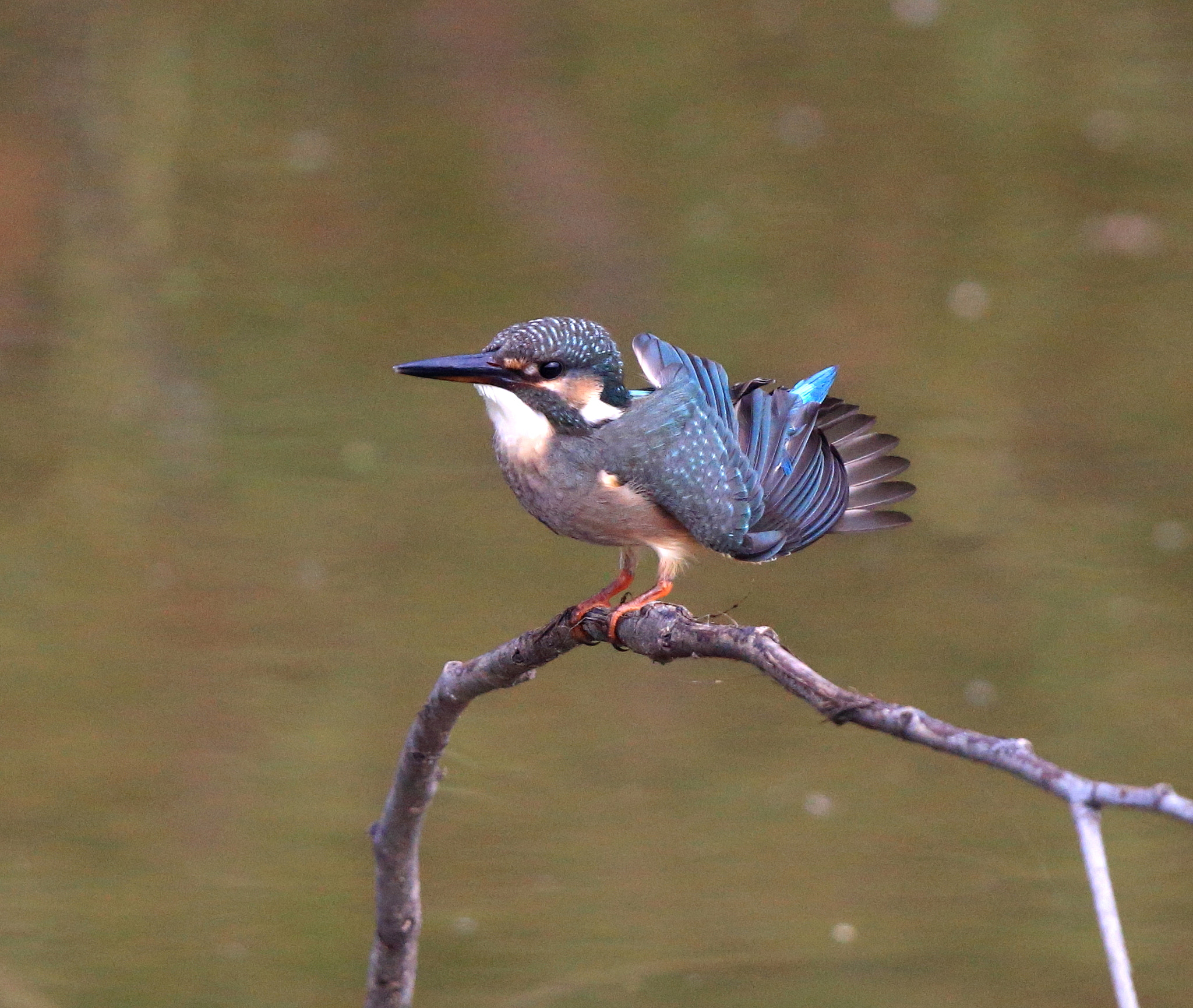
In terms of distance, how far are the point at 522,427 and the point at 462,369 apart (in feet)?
0.37

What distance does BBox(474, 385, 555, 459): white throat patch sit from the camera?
4.37ft

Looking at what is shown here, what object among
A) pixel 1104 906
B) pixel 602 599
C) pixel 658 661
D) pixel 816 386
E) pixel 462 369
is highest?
pixel 816 386

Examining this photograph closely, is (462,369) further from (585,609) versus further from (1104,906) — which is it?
(1104,906)

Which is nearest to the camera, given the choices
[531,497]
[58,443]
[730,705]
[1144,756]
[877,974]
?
[531,497]

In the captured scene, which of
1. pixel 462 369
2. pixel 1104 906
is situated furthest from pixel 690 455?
pixel 1104 906

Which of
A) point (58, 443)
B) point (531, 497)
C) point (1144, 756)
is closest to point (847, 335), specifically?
point (1144, 756)

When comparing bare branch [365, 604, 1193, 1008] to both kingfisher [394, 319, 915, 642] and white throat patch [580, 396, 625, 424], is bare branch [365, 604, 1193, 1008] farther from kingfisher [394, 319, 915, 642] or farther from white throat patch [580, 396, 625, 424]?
white throat patch [580, 396, 625, 424]

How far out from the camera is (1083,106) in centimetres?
325

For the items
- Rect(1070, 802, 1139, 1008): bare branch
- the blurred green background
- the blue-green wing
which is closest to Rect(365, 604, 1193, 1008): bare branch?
Rect(1070, 802, 1139, 1008): bare branch

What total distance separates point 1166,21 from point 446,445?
1.75m

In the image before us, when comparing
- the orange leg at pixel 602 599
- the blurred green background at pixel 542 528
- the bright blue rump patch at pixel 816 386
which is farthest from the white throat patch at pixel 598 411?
the blurred green background at pixel 542 528

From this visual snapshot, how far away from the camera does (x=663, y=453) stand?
4.48 feet

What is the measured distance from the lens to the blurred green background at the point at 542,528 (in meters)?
2.33

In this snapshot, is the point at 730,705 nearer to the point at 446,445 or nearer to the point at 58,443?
the point at 446,445
